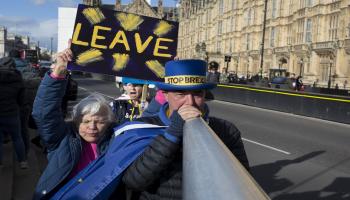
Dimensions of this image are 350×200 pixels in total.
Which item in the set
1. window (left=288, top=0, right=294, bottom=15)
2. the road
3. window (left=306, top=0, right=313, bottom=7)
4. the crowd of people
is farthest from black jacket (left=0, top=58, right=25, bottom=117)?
window (left=288, top=0, right=294, bottom=15)

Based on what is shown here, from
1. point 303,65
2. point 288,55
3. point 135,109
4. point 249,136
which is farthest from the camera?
point 288,55

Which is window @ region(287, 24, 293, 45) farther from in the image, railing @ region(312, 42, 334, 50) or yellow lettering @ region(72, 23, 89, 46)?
yellow lettering @ region(72, 23, 89, 46)

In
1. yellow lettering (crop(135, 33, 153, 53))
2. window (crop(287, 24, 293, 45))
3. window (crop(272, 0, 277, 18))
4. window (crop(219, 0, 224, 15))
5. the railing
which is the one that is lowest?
yellow lettering (crop(135, 33, 153, 53))

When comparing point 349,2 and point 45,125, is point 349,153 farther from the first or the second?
point 349,2

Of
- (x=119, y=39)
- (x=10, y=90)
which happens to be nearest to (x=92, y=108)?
(x=119, y=39)

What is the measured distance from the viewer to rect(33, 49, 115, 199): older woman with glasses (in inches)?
103

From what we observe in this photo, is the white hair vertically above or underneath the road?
above

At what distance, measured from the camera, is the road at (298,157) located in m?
6.86

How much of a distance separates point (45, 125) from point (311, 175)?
242 inches

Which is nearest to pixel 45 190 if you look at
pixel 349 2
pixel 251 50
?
pixel 349 2

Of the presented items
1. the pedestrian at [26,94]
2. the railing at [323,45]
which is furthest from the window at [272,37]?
the pedestrian at [26,94]

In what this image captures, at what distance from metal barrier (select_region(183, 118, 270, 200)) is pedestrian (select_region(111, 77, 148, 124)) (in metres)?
2.97

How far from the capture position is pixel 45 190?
101 inches

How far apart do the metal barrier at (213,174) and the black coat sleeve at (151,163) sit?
0.62 meters
